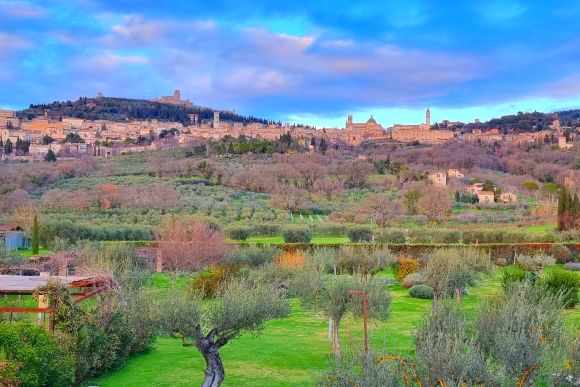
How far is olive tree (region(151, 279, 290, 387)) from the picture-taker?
11555 millimetres

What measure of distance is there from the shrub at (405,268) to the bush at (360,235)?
9643 millimetres

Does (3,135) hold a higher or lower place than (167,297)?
higher

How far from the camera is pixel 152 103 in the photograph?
622 ft

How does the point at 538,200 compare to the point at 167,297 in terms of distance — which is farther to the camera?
the point at 538,200

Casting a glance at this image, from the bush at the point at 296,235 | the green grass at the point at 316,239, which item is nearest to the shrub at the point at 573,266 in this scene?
the green grass at the point at 316,239

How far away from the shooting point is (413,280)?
93.9 ft

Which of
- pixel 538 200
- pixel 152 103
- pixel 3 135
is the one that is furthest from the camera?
pixel 152 103

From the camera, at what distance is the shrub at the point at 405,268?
31.0 meters

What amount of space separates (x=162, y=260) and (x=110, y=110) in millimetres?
150551

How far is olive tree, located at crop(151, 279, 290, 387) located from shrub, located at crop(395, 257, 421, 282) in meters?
19.2

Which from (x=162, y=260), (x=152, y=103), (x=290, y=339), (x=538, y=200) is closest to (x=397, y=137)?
(x=152, y=103)

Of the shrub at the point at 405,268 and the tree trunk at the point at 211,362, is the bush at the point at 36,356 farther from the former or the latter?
the shrub at the point at 405,268

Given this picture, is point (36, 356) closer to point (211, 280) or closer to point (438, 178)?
point (211, 280)

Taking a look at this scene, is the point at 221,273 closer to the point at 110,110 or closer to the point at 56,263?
the point at 56,263
